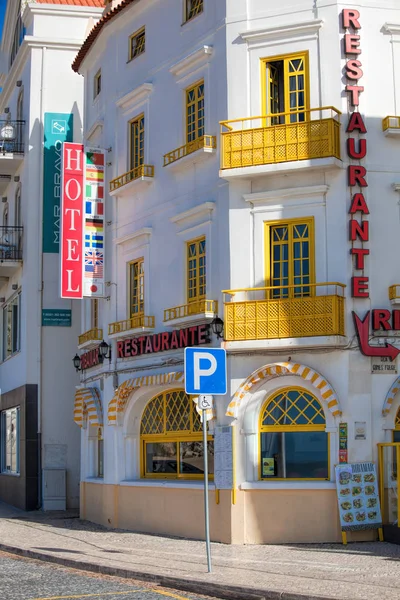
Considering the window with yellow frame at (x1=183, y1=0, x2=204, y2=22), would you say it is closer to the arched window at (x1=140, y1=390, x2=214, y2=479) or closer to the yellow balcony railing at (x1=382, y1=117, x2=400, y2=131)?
the yellow balcony railing at (x1=382, y1=117, x2=400, y2=131)

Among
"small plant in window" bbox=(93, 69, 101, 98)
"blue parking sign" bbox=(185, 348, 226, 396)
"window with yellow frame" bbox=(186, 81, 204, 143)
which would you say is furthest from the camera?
→ "small plant in window" bbox=(93, 69, 101, 98)

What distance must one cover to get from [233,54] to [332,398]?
23.9 ft

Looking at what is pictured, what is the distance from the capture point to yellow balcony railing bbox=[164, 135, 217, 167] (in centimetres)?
2078

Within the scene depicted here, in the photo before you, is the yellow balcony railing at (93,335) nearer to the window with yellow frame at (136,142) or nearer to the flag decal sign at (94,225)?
the flag decal sign at (94,225)

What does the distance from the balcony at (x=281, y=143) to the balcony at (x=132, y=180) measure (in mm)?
3154

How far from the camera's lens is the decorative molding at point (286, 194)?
1948cm

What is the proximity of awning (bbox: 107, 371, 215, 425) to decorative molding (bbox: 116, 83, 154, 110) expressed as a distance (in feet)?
21.6

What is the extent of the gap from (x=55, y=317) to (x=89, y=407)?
19.8 feet

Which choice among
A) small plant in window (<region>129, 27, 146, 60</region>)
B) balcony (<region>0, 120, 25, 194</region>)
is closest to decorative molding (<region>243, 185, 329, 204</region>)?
small plant in window (<region>129, 27, 146, 60</region>)

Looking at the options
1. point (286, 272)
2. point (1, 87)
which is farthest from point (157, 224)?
point (1, 87)

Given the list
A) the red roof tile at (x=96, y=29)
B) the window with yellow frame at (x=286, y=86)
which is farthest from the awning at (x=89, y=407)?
the red roof tile at (x=96, y=29)

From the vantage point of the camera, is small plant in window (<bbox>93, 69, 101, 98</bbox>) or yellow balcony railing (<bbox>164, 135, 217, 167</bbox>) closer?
yellow balcony railing (<bbox>164, 135, 217, 167</bbox>)

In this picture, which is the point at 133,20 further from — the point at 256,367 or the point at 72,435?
the point at 72,435

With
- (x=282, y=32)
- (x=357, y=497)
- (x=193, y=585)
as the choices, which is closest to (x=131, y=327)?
(x=357, y=497)
